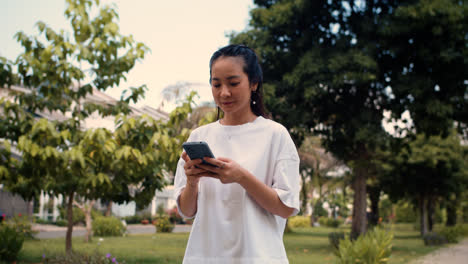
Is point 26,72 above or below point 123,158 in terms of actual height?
above

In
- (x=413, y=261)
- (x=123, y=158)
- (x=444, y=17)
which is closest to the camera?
(x=123, y=158)

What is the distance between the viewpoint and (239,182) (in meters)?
1.63

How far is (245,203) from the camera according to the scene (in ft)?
5.59

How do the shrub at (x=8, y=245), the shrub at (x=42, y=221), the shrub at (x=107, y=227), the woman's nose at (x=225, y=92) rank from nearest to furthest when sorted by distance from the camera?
the woman's nose at (x=225, y=92)
the shrub at (x=8, y=245)
the shrub at (x=107, y=227)
the shrub at (x=42, y=221)

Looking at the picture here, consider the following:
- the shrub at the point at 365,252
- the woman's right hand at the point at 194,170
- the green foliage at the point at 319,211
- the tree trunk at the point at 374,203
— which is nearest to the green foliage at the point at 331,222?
the green foliage at the point at 319,211

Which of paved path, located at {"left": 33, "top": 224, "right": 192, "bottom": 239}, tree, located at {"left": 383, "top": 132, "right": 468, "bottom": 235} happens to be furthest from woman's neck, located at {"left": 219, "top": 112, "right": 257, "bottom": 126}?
tree, located at {"left": 383, "top": 132, "right": 468, "bottom": 235}

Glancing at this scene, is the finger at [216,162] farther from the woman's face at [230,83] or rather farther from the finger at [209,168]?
the woman's face at [230,83]

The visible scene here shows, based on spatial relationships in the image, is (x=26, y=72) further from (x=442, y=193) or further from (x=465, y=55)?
(x=442, y=193)

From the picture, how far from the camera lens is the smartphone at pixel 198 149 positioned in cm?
155

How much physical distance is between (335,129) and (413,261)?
4501 millimetres

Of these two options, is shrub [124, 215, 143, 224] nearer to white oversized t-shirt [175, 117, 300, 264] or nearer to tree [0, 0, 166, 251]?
tree [0, 0, 166, 251]

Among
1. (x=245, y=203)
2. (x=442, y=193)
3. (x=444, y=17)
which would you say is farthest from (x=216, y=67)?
(x=442, y=193)

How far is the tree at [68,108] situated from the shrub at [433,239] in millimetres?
14987

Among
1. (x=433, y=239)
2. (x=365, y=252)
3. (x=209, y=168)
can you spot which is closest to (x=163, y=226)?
(x=433, y=239)
